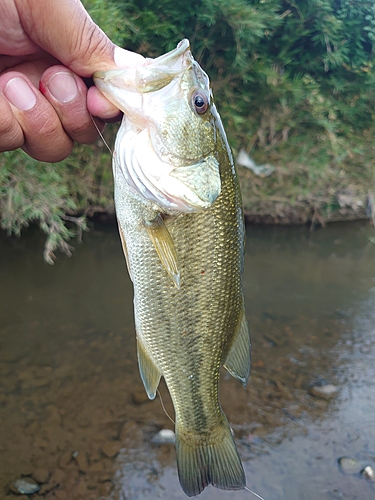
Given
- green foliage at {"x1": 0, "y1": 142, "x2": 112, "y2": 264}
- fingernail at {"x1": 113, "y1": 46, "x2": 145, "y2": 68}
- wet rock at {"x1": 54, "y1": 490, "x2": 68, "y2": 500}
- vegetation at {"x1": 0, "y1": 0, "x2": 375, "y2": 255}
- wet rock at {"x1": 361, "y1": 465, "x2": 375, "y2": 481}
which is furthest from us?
vegetation at {"x1": 0, "y1": 0, "x2": 375, "y2": 255}

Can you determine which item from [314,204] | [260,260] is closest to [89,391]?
[260,260]

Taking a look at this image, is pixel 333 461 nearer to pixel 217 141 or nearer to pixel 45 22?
pixel 217 141

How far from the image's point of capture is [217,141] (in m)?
1.39

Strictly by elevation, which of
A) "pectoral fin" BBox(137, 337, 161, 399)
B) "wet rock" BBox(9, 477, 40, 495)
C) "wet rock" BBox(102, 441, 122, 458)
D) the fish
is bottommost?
"wet rock" BBox(102, 441, 122, 458)

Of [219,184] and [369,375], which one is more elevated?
[219,184]

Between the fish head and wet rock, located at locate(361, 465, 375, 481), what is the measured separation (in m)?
2.70

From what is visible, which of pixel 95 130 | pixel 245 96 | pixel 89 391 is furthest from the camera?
pixel 245 96

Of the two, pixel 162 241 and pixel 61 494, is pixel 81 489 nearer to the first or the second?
pixel 61 494

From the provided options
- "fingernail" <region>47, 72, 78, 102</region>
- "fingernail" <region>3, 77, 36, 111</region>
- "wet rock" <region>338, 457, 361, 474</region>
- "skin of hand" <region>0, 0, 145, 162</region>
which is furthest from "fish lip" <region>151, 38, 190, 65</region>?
"wet rock" <region>338, 457, 361, 474</region>

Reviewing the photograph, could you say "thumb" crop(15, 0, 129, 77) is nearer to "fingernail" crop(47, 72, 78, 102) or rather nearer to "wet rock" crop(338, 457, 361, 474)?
"fingernail" crop(47, 72, 78, 102)

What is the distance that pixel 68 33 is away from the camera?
1.36 meters

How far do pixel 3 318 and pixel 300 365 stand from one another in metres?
3.16

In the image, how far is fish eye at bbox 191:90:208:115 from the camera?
4.42 ft

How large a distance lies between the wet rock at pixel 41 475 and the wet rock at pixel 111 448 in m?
0.41
